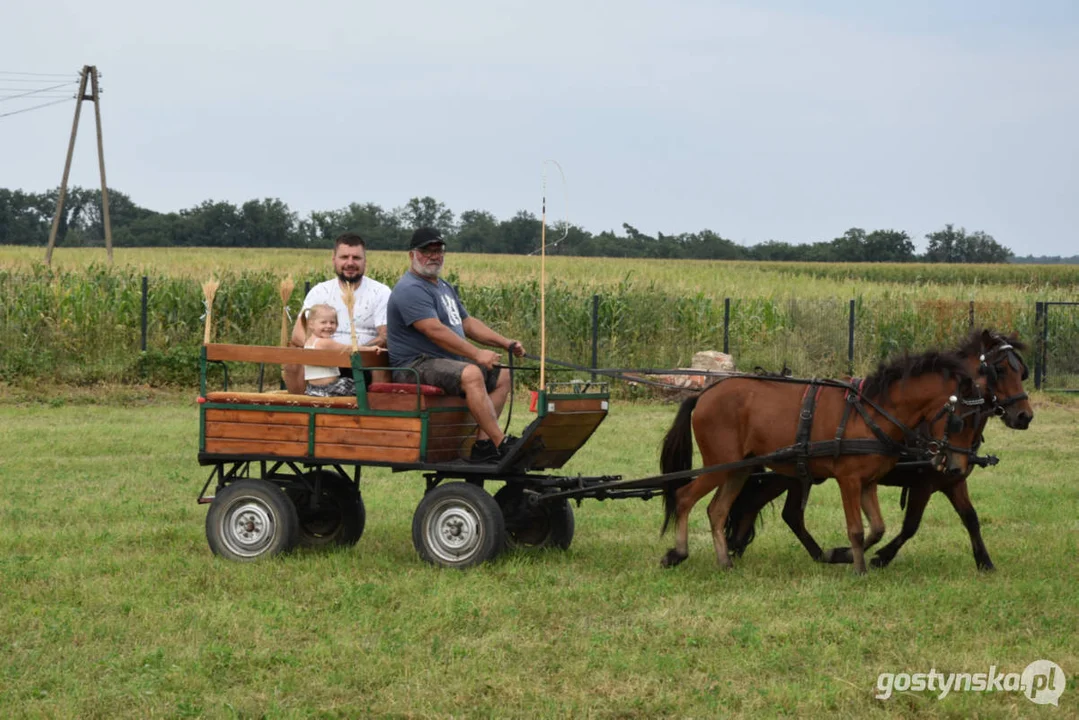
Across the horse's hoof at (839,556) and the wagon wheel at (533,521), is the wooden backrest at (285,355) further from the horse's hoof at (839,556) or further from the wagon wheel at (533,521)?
the horse's hoof at (839,556)

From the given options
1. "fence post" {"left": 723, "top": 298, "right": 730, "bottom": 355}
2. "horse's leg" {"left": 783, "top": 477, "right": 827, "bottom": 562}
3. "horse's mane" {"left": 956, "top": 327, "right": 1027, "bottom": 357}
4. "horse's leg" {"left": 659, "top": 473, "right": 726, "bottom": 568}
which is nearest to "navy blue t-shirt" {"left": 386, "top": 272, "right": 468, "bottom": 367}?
"horse's leg" {"left": 659, "top": 473, "right": 726, "bottom": 568}

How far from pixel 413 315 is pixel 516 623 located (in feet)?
7.97

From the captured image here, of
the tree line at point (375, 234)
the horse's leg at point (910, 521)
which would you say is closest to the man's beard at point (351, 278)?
the horse's leg at point (910, 521)

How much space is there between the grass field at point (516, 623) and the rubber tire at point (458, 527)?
144 mm

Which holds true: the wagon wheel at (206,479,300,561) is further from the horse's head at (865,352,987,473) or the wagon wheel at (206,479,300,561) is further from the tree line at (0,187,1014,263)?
the tree line at (0,187,1014,263)

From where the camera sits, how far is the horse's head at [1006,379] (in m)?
8.02

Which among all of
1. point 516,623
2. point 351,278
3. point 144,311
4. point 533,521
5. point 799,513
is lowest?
point 516,623

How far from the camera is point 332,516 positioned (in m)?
9.03

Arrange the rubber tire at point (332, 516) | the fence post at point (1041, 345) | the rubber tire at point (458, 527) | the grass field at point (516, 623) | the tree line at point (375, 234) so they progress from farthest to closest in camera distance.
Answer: the tree line at point (375, 234)
the fence post at point (1041, 345)
the rubber tire at point (332, 516)
the rubber tire at point (458, 527)
the grass field at point (516, 623)

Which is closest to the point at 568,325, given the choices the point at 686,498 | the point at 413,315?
the point at 686,498

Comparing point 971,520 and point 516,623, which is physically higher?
point 971,520

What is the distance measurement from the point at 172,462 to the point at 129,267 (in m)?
12.4

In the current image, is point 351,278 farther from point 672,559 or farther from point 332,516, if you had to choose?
point 672,559

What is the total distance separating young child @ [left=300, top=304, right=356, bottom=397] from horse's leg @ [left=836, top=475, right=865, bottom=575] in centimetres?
325
